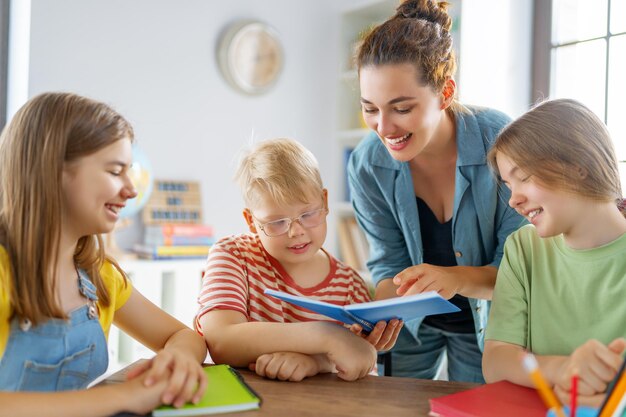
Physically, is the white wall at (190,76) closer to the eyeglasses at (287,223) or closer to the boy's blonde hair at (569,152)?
the eyeglasses at (287,223)

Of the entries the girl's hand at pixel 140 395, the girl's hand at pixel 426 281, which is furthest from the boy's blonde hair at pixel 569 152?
the girl's hand at pixel 140 395

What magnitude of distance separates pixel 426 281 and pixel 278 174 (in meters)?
0.40

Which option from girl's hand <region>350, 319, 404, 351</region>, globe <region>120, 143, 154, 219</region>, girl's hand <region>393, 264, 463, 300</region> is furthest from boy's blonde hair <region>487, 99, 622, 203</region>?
globe <region>120, 143, 154, 219</region>

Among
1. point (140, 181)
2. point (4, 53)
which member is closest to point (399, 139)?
point (140, 181)

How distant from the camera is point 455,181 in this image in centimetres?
168

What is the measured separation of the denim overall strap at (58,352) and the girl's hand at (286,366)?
0.30 m

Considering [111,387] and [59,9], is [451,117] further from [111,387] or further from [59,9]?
[59,9]

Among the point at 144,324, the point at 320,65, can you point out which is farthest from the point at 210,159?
the point at 144,324

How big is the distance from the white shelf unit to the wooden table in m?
1.91

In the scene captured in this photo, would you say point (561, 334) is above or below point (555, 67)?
below

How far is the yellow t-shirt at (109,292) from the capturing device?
1.00 metres

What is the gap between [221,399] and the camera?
38.6 inches

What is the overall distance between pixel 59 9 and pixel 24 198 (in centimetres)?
237

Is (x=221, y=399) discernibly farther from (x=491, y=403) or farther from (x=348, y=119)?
(x=348, y=119)
